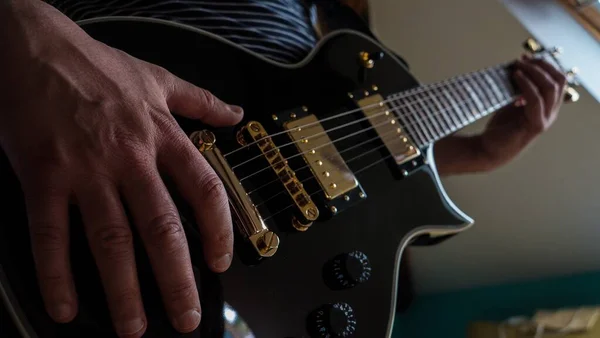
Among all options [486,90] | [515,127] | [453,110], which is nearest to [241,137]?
[453,110]

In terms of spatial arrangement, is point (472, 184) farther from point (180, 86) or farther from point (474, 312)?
point (180, 86)

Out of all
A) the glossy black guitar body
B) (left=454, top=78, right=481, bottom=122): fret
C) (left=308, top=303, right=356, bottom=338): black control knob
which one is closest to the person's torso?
the glossy black guitar body

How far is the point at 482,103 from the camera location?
97cm

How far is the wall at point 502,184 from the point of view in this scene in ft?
3.74

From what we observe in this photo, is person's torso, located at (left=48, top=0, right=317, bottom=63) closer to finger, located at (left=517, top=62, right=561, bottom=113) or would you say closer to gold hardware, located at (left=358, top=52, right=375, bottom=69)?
gold hardware, located at (left=358, top=52, right=375, bottom=69)

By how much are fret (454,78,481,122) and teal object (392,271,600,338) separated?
440mm

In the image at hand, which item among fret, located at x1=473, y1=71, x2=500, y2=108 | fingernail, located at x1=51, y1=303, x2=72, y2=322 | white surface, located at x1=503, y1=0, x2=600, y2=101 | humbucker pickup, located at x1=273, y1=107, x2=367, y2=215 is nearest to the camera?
fingernail, located at x1=51, y1=303, x2=72, y2=322

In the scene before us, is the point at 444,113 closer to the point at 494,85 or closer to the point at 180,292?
the point at 494,85

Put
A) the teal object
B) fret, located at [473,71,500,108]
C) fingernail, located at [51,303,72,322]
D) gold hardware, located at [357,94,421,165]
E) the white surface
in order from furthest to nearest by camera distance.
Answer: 1. the white surface
2. the teal object
3. fret, located at [473,71,500,108]
4. gold hardware, located at [357,94,421,165]
5. fingernail, located at [51,303,72,322]

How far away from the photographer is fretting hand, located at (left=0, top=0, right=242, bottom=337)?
431 millimetres

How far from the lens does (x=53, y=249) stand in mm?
427

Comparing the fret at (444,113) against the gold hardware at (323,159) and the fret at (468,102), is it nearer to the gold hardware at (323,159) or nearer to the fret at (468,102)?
the fret at (468,102)

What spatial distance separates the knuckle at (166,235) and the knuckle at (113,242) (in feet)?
0.07

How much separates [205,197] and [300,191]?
0.15 meters
